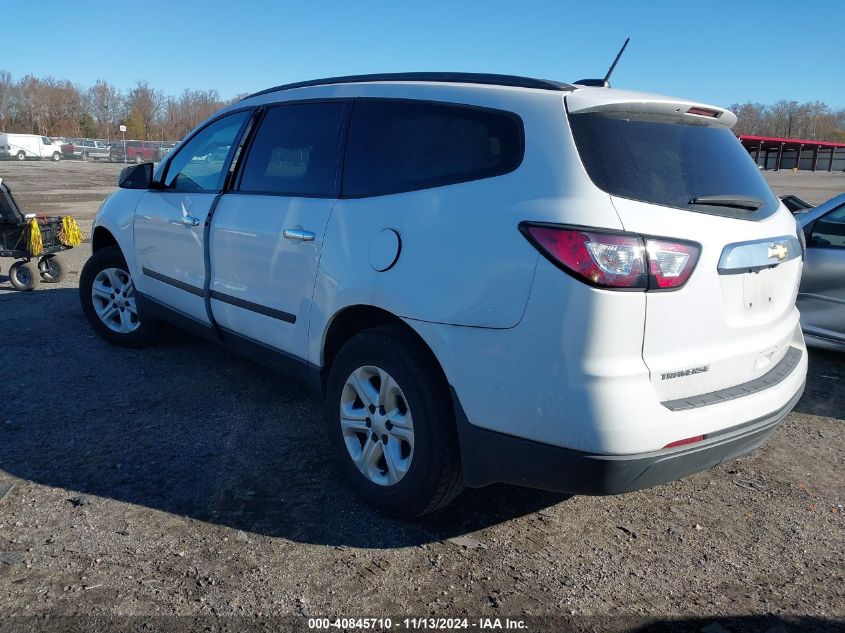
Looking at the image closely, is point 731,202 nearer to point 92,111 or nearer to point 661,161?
point 661,161

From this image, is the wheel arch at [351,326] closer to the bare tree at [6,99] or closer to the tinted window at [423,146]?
the tinted window at [423,146]

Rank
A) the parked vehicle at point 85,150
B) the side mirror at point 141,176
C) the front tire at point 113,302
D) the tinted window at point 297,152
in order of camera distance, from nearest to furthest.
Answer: the tinted window at point 297,152 < the side mirror at point 141,176 < the front tire at point 113,302 < the parked vehicle at point 85,150

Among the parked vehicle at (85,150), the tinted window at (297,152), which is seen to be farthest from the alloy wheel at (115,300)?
the parked vehicle at (85,150)

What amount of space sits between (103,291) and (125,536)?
3.10 m

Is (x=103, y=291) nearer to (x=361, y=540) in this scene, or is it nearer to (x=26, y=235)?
(x=26, y=235)

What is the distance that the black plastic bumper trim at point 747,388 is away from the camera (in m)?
2.51

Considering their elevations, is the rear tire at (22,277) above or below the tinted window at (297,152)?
below

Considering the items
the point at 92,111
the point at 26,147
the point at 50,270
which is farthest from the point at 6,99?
the point at 50,270

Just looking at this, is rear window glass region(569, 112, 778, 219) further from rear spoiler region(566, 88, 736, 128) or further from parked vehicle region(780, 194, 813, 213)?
parked vehicle region(780, 194, 813, 213)

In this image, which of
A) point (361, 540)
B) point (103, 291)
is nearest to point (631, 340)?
point (361, 540)

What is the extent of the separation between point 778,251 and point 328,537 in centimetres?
225

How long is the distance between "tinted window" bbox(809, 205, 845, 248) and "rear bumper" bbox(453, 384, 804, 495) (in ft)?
9.36

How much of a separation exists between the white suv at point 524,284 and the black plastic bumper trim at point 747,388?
0.4 inches

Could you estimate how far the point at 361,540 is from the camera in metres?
2.97
